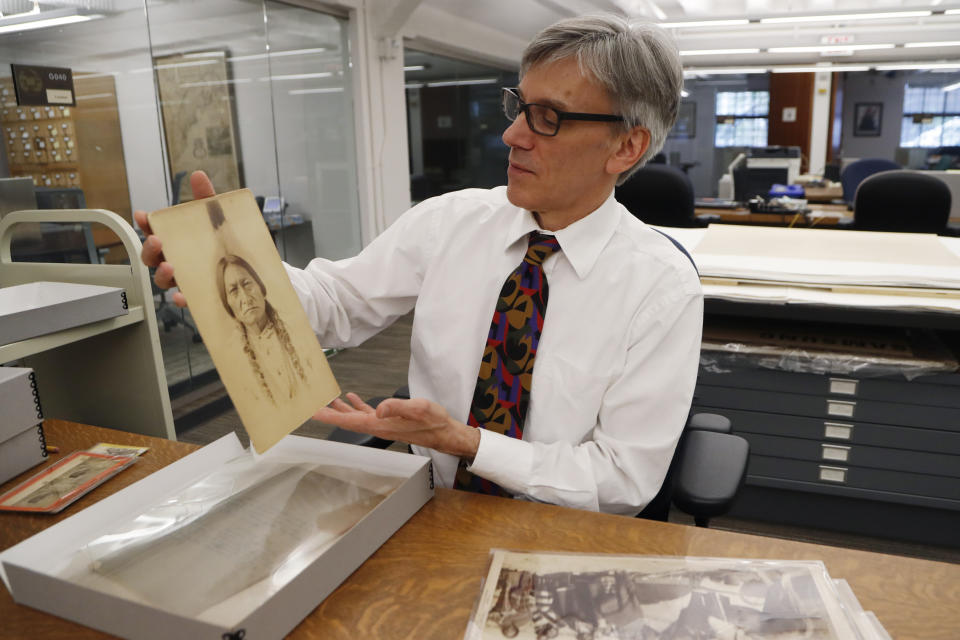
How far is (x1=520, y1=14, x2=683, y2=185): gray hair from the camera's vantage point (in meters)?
1.09

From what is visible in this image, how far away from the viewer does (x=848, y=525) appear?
7.20 feet

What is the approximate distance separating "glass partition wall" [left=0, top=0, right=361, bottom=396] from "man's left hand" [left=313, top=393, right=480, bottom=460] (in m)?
1.90

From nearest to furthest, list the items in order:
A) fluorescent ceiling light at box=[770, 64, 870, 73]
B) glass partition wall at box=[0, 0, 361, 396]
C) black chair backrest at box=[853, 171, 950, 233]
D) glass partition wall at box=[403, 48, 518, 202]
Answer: glass partition wall at box=[0, 0, 361, 396]
black chair backrest at box=[853, 171, 950, 233]
glass partition wall at box=[403, 48, 518, 202]
fluorescent ceiling light at box=[770, 64, 870, 73]

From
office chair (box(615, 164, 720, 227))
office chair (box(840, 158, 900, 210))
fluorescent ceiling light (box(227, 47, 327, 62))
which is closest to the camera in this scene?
office chair (box(615, 164, 720, 227))

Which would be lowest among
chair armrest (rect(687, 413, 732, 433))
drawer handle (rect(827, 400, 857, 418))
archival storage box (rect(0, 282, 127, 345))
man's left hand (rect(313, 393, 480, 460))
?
drawer handle (rect(827, 400, 857, 418))

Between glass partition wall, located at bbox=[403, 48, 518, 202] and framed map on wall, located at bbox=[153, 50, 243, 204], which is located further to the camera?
glass partition wall, located at bbox=[403, 48, 518, 202]

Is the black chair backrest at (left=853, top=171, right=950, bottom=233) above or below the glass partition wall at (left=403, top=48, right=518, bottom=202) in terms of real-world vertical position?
below

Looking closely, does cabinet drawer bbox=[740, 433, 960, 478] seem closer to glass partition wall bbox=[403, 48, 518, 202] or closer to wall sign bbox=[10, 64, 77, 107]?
wall sign bbox=[10, 64, 77, 107]

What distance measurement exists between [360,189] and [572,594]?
452cm

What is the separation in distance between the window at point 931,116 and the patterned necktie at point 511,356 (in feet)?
45.9

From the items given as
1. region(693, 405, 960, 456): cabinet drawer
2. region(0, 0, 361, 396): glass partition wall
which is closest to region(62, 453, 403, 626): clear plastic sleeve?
region(693, 405, 960, 456): cabinet drawer

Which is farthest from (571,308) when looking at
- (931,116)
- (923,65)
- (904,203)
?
(931,116)

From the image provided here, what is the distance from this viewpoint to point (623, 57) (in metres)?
1.09

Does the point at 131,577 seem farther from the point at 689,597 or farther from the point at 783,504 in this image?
the point at 783,504
